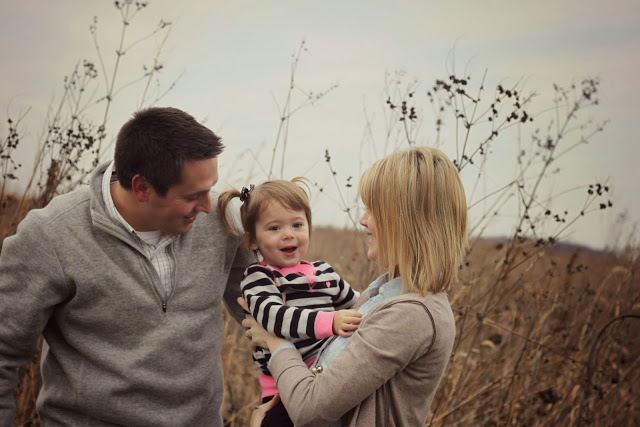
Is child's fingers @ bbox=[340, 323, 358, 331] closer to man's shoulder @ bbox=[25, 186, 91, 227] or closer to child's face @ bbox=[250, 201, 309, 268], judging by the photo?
child's face @ bbox=[250, 201, 309, 268]

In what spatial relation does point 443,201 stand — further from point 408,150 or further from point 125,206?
point 125,206

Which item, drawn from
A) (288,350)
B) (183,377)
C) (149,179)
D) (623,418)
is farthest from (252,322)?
(623,418)

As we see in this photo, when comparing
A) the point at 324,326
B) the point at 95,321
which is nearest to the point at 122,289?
the point at 95,321

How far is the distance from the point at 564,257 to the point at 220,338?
114 inches

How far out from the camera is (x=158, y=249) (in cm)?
229

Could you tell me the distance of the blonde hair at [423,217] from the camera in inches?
66.3

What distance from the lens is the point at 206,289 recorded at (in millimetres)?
2354

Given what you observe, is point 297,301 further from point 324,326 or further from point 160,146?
point 160,146

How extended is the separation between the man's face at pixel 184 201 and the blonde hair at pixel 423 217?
0.82 m

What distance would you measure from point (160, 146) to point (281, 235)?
599 mm

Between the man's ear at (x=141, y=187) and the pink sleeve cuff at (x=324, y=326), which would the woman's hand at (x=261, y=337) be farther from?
the man's ear at (x=141, y=187)

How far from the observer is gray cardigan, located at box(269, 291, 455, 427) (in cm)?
159

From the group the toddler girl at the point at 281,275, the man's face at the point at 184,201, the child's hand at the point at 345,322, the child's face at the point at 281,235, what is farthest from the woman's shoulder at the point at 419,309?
the man's face at the point at 184,201

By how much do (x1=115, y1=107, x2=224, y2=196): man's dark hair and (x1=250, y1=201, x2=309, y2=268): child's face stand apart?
0.36m
